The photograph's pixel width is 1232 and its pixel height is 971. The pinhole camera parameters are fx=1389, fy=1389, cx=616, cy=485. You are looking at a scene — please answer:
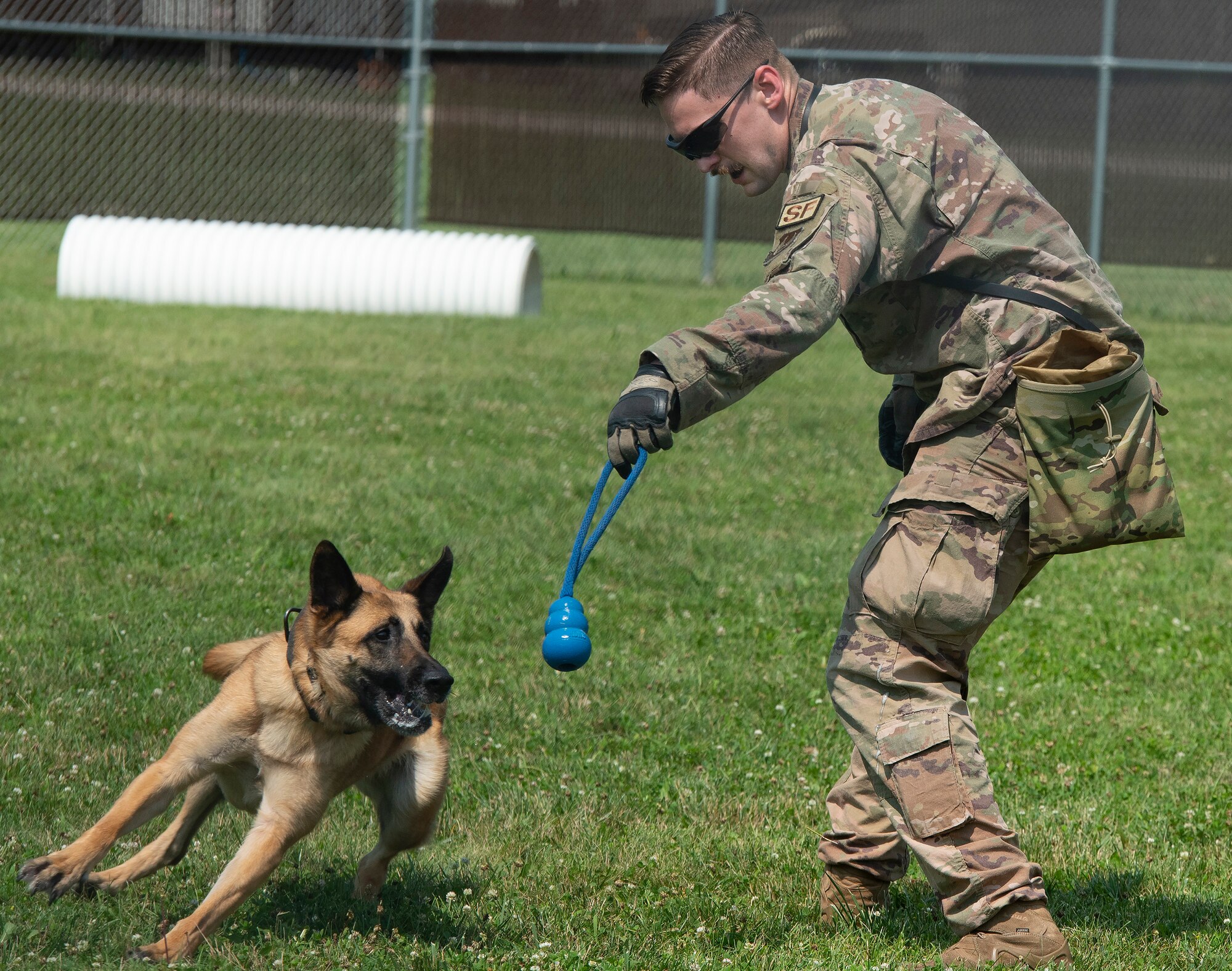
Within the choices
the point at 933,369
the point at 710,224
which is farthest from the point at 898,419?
the point at 710,224

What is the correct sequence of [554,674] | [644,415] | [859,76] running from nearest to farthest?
1. [644,415]
2. [554,674]
3. [859,76]

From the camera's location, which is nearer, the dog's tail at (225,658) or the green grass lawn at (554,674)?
the green grass lawn at (554,674)

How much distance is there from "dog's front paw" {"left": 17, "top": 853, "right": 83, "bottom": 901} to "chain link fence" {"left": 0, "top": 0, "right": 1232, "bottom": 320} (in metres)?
15.4

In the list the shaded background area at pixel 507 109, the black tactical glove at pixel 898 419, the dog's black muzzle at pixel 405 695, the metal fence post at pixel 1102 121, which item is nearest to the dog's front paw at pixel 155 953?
the dog's black muzzle at pixel 405 695

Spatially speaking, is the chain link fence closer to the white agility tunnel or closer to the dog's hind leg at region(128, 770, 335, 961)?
the white agility tunnel

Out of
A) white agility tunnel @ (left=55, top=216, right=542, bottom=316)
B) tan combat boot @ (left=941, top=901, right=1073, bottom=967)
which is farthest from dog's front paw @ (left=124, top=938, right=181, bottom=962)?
white agility tunnel @ (left=55, top=216, right=542, bottom=316)

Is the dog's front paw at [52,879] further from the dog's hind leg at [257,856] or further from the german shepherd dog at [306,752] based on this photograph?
the dog's hind leg at [257,856]

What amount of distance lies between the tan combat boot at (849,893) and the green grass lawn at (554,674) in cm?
8

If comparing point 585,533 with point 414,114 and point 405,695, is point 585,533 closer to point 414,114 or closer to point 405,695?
point 405,695

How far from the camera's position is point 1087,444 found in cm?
342

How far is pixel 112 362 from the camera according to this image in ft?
35.7

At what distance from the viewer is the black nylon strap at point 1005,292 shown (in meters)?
3.52

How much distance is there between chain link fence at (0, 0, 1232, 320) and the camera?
17516 millimetres

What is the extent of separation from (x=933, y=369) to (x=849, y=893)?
1.52 metres
